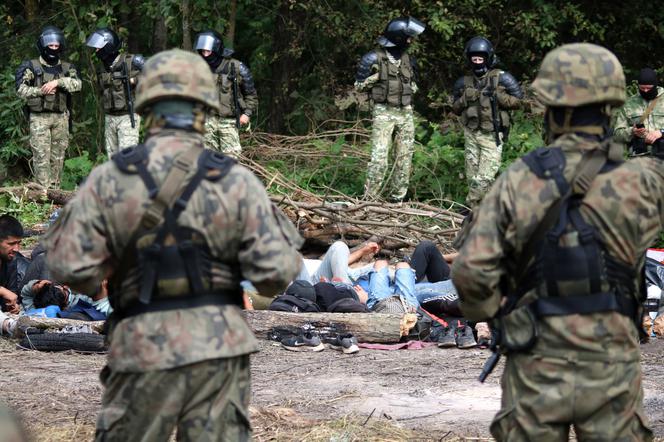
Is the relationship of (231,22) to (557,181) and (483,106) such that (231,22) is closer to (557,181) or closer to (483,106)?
(483,106)

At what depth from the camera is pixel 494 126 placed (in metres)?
12.5

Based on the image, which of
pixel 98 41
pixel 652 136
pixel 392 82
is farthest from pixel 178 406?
pixel 98 41

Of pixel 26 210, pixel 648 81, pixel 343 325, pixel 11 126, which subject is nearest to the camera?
pixel 343 325

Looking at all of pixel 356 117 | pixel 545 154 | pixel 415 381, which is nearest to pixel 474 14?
pixel 356 117

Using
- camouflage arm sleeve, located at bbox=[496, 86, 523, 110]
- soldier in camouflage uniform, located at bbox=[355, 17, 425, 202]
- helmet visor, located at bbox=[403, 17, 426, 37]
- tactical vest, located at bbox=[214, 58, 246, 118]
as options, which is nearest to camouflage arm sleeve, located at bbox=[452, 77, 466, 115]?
camouflage arm sleeve, located at bbox=[496, 86, 523, 110]

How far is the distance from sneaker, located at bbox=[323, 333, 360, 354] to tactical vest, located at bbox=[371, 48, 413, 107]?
4964 mm

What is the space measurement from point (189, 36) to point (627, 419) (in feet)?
39.4

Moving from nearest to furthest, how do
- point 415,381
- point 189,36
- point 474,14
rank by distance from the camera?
point 415,381 → point 189,36 → point 474,14

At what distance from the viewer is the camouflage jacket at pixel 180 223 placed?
147 inches

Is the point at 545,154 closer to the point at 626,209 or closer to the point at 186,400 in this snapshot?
the point at 626,209

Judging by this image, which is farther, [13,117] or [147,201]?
[13,117]

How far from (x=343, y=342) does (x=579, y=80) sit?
4.57 m

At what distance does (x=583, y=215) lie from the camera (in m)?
3.74

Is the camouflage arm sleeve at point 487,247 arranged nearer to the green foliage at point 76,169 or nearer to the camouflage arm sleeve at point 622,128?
the camouflage arm sleeve at point 622,128
